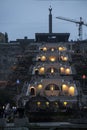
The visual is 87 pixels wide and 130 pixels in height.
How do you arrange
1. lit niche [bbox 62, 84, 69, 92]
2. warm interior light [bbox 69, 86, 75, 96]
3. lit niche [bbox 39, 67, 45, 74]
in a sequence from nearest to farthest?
warm interior light [bbox 69, 86, 75, 96], lit niche [bbox 62, 84, 69, 92], lit niche [bbox 39, 67, 45, 74]

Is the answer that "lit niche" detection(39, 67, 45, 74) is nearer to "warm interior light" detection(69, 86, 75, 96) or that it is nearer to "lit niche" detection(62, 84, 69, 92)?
"lit niche" detection(62, 84, 69, 92)

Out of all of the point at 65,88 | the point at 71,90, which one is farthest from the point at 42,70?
the point at 71,90

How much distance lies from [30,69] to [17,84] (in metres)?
9.81

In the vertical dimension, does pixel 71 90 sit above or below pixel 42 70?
below

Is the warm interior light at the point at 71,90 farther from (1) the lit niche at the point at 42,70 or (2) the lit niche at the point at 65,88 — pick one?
(1) the lit niche at the point at 42,70

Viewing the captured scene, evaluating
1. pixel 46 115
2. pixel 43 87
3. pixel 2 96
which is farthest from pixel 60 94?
pixel 46 115

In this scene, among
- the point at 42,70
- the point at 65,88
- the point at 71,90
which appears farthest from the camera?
the point at 42,70

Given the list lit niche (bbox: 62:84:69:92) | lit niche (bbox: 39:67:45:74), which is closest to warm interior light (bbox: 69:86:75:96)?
lit niche (bbox: 62:84:69:92)

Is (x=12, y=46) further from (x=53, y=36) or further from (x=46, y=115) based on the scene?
(x=46, y=115)

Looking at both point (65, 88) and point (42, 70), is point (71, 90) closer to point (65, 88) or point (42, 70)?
point (65, 88)

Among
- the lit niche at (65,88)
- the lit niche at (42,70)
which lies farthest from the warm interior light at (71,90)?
the lit niche at (42,70)

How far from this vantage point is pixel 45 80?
4850 centimetres

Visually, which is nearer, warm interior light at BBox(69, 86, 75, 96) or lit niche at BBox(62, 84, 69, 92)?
warm interior light at BBox(69, 86, 75, 96)

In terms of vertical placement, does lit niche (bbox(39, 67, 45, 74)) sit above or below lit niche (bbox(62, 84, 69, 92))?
above
